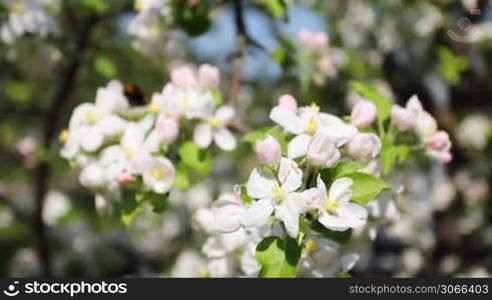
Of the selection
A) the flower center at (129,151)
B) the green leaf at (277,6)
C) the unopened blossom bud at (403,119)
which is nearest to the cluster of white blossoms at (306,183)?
the unopened blossom bud at (403,119)

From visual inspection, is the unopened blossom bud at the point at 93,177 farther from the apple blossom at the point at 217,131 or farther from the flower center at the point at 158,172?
the apple blossom at the point at 217,131

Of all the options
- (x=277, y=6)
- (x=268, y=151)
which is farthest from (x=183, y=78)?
(x=268, y=151)

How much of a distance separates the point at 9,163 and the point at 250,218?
339 cm

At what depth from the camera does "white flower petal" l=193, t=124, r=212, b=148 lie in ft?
7.38

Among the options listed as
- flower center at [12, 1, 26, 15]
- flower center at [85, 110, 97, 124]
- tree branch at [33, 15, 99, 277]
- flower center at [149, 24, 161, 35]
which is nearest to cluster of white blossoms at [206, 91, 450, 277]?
flower center at [85, 110, 97, 124]

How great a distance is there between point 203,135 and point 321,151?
55 cm

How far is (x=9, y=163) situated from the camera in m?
4.89

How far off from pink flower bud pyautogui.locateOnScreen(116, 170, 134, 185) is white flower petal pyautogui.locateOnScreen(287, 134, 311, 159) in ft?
1.60

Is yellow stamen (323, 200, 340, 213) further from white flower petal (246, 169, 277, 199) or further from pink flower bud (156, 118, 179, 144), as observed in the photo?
pink flower bud (156, 118, 179, 144)

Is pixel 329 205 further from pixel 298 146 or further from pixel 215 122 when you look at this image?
pixel 215 122

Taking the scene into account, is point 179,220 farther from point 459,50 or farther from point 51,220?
point 459,50

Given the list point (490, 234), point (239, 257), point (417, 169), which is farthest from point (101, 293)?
point (490, 234)

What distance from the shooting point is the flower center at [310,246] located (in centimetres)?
208

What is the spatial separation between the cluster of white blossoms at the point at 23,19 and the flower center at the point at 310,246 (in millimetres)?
1475
